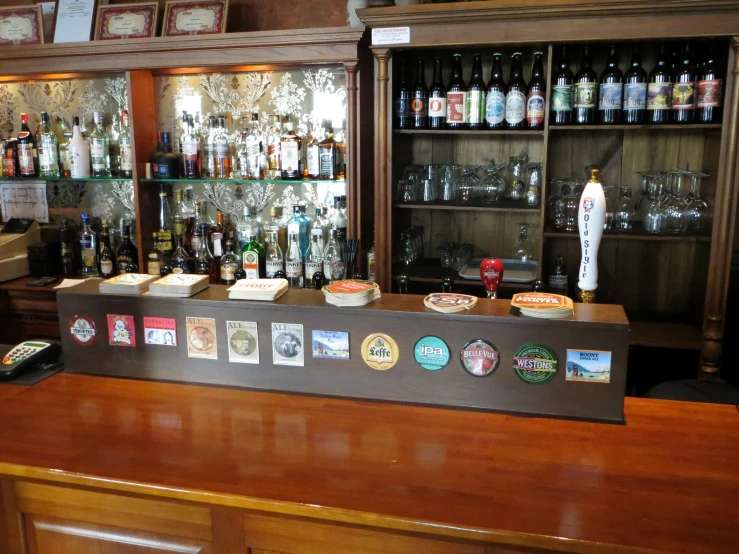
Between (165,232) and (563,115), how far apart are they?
2101 millimetres

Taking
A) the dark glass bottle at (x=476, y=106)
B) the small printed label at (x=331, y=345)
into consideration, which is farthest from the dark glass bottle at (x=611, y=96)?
the small printed label at (x=331, y=345)

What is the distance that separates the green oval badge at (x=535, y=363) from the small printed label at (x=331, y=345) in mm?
431

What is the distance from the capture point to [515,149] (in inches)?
126

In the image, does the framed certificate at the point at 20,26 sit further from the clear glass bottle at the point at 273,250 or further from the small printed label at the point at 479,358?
the small printed label at the point at 479,358

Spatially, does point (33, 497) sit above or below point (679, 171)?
below

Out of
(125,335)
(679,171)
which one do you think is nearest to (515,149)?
(679,171)

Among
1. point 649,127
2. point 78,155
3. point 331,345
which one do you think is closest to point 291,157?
point 78,155

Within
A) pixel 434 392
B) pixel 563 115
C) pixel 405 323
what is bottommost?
pixel 434 392

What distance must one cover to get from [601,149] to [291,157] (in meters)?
1.51

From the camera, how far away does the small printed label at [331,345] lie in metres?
1.67

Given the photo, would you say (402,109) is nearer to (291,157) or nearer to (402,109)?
(402,109)

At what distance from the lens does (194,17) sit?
128 inches

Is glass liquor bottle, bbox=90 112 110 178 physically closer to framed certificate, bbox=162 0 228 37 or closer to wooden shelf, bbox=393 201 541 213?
framed certificate, bbox=162 0 228 37

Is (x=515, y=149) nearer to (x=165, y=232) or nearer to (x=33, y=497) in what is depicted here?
(x=165, y=232)
